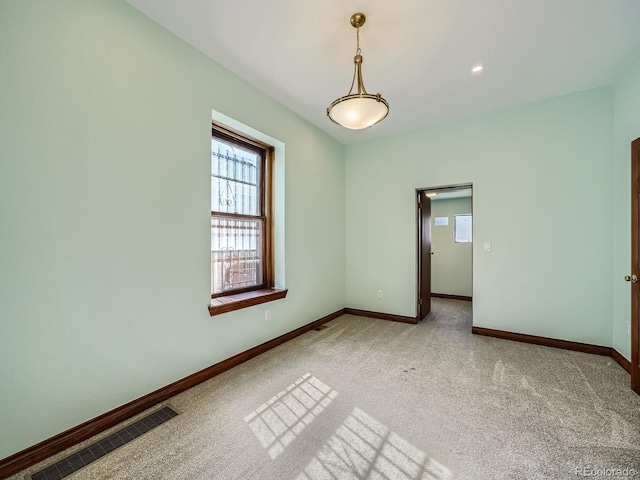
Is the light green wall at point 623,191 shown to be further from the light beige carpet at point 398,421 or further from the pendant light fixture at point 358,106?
the pendant light fixture at point 358,106

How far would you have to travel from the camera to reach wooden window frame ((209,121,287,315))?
2.90 m

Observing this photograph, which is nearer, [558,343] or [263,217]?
[558,343]

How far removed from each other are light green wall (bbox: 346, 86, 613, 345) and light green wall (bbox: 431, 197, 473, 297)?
8.36 ft

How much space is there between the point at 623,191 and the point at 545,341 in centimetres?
182

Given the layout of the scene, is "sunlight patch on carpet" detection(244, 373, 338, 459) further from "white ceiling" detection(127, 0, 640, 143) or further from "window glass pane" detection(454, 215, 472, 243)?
"window glass pane" detection(454, 215, 472, 243)

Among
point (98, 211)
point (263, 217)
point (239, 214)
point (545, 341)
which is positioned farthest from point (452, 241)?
point (98, 211)

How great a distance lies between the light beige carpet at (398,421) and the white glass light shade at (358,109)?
2252 millimetres

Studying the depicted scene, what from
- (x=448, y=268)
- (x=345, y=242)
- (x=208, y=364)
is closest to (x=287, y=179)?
(x=345, y=242)

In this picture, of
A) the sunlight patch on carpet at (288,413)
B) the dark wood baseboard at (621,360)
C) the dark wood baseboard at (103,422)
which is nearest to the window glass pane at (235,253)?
the dark wood baseboard at (103,422)

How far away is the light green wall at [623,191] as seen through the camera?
2.55m

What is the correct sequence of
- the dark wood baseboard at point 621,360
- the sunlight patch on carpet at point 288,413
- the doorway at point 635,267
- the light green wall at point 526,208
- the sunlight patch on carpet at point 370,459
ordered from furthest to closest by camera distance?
the light green wall at point 526,208 → the dark wood baseboard at point 621,360 → the doorway at point 635,267 → the sunlight patch on carpet at point 288,413 → the sunlight patch on carpet at point 370,459

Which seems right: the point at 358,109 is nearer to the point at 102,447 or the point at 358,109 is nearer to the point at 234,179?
the point at 234,179

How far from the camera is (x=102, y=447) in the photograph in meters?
1.66

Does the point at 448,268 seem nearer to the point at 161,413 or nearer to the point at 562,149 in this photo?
the point at 562,149
